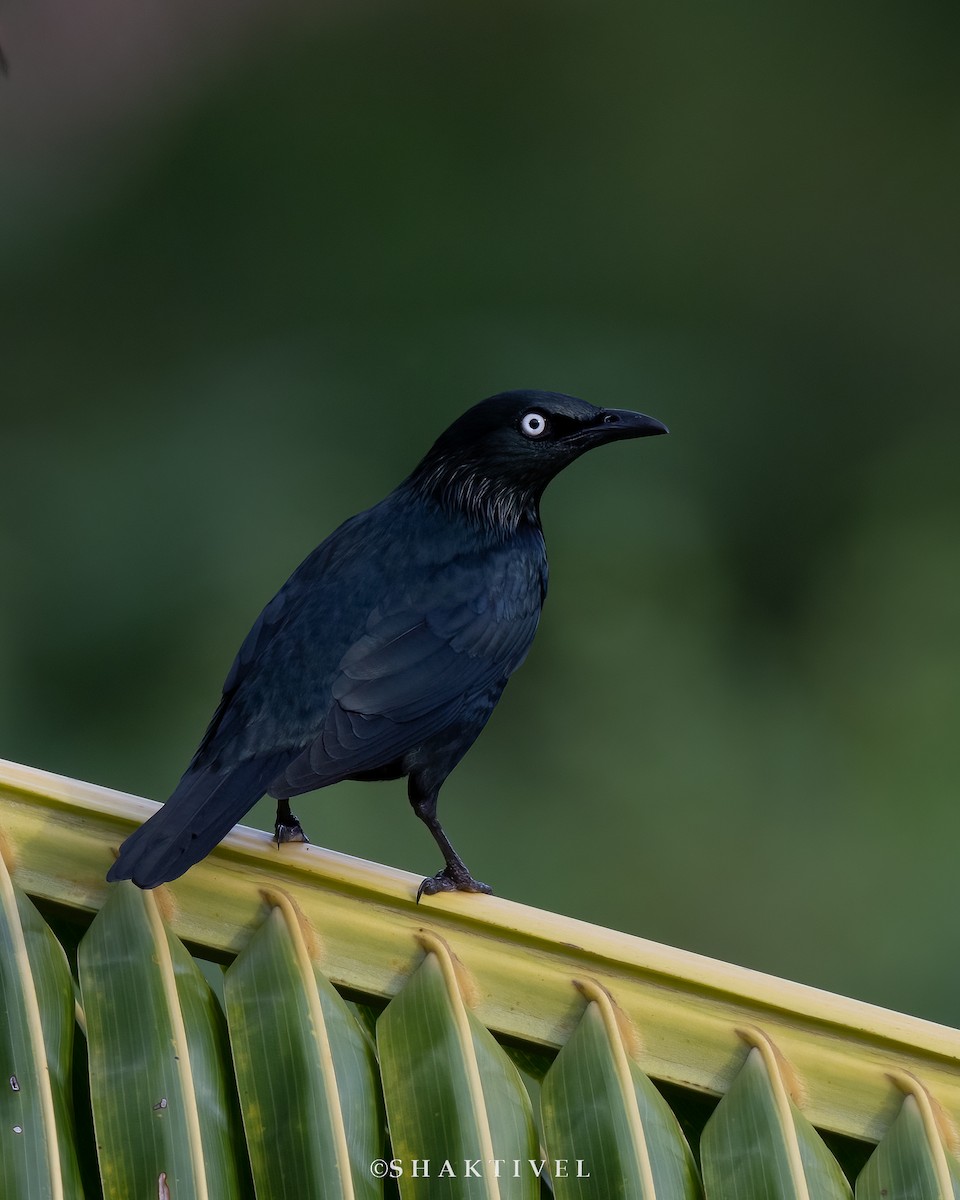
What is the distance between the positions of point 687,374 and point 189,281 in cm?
242

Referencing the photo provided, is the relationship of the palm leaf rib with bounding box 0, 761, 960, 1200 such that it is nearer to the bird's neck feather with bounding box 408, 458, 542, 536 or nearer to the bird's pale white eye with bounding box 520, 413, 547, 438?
the bird's neck feather with bounding box 408, 458, 542, 536

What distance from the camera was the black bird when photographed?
2.43 metres

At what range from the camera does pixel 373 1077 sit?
6.24ft

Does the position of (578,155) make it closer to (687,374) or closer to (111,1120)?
(687,374)

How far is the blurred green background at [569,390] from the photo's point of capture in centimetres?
615

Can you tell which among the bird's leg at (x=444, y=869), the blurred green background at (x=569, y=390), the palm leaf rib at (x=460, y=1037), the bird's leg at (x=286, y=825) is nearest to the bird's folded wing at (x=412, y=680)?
the bird's leg at (x=444, y=869)

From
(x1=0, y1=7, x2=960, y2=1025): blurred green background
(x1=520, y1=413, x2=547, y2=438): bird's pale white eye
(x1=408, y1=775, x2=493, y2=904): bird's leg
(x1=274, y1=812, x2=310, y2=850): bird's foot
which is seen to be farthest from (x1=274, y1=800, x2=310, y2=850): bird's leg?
(x1=0, y1=7, x2=960, y2=1025): blurred green background

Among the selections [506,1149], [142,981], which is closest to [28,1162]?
[142,981]

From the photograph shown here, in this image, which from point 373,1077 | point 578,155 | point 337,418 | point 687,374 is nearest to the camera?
point 373,1077

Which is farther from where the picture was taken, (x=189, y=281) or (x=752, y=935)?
(x=189, y=281)

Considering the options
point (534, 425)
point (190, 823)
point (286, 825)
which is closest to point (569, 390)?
point (534, 425)

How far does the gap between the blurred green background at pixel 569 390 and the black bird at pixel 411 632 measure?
2.66 m

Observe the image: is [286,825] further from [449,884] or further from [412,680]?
[449,884]

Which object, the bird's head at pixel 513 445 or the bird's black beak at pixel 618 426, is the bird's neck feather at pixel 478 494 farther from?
the bird's black beak at pixel 618 426
